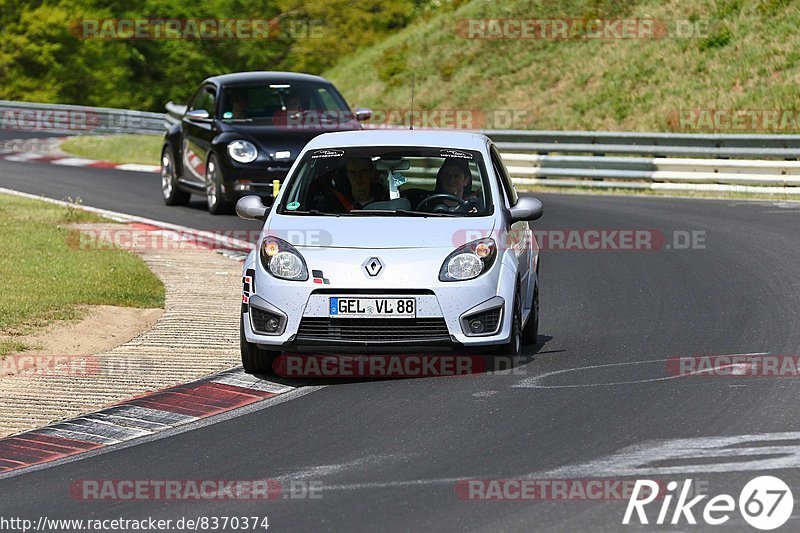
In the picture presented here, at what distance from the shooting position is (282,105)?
1952 centimetres

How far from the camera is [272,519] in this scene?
6.08 metres

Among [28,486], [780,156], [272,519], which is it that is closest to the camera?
[272,519]

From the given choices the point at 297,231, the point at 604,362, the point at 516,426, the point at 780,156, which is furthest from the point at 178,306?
the point at 780,156

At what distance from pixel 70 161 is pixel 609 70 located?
50.4 ft

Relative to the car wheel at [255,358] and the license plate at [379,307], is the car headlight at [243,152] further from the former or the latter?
the license plate at [379,307]

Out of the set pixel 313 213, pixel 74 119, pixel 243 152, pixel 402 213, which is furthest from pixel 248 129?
pixel 74 119

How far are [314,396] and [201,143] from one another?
37.1ft

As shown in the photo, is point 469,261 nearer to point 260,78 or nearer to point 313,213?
point 313,213

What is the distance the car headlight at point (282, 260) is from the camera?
9230 mm

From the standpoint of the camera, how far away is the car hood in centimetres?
925

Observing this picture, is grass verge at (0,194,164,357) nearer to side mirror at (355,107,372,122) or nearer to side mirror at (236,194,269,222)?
side mirror at (236,194,269,222)

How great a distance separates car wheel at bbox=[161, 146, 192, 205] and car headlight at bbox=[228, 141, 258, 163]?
2.12 m

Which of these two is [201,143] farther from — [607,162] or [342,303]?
[342,303]

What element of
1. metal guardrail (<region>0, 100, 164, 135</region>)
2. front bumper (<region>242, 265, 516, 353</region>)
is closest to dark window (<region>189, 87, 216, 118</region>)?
front bumper (<region>242, 265, 516, 353</region>)
